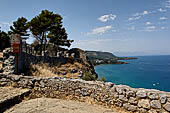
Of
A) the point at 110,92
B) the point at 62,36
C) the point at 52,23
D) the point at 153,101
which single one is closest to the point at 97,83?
the point at 110,92

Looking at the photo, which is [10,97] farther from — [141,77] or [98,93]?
[141,77]

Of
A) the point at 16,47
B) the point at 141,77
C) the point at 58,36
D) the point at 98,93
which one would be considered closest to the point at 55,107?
the point at 98,93

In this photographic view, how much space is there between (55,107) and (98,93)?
4.81ft

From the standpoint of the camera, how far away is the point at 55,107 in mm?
3994

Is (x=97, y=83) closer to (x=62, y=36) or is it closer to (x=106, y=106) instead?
(x=106, y=106)

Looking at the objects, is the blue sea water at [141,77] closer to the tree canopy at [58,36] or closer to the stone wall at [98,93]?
the tree canopy at [58,36]

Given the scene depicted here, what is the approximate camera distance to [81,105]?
13.7 feet

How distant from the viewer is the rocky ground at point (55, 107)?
3.78m

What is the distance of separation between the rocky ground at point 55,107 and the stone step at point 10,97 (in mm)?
215

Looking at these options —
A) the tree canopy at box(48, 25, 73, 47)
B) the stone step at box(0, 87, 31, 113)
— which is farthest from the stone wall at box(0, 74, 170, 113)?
the tree canopy at box(48, 25, 73, 47)

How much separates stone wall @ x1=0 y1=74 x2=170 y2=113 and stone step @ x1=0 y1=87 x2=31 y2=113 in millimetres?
260

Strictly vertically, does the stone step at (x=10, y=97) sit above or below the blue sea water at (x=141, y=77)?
above

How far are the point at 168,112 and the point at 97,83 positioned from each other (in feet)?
6.90

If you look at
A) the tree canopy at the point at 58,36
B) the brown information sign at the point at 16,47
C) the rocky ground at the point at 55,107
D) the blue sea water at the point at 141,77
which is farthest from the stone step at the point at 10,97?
the blue sea water at the point at 141,77
